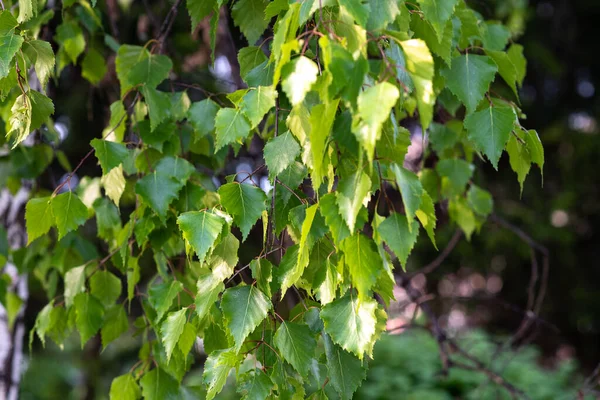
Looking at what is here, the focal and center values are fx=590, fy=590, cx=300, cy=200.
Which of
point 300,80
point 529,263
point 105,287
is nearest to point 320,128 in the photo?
point 300,80

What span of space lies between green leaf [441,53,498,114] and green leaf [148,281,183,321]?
65 centimetres

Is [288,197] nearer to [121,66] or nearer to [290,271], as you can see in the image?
[290,271]

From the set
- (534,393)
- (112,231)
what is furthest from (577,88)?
(112,231)

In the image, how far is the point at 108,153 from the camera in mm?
1131

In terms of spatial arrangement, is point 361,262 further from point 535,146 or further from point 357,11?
point 535,146

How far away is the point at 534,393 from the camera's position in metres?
4.23

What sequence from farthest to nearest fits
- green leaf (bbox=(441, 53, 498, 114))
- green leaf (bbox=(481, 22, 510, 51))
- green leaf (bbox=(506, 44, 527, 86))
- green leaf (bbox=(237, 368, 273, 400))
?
green leaf (bbox=(506, 44, 527, 86)), green leaf (bbox=(481, 22, 510, 51)), green leaf (bbox=(441, 53, 498, 114)), green leaf (bbox=(237, 368, 273, 400))

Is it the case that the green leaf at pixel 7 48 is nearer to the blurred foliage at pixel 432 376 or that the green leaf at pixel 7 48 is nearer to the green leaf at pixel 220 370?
the green leaf at pixel 220 370

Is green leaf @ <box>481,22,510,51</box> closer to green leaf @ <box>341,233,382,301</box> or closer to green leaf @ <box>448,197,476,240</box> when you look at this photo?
green leaf @ <box>448,197,476,240</box>

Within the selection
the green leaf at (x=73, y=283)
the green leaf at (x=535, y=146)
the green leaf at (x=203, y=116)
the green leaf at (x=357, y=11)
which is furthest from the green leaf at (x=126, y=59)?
the green leaf at (x=535, y=146)

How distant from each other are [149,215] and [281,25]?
0.59 meters

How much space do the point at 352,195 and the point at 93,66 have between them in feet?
4.02

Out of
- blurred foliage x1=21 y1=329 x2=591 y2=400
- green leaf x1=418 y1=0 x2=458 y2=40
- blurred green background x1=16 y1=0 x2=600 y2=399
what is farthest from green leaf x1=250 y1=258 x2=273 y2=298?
blurred foliage x1=21 y1=329 x2=591 y2=400

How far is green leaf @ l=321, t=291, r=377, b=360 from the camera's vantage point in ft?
2.73
